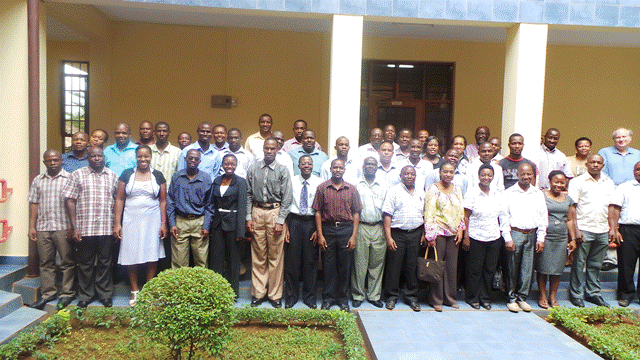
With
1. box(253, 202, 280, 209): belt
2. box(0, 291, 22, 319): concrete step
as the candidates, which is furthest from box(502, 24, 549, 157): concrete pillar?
box(0, 291, 22, 319): concrete step

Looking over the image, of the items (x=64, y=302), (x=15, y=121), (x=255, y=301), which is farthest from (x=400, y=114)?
(x=64, y=302)

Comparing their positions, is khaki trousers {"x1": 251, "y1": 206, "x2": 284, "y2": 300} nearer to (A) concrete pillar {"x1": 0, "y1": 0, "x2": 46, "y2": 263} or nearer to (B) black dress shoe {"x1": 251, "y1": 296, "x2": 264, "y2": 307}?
(B) black dress shoe {"x1": 251, "y1": 296, "x2": 264, "y2": 307}

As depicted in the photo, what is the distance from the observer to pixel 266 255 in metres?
5.60

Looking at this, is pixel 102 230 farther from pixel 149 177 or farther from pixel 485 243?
pixel 485 243

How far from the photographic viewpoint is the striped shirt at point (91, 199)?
5.19 metres

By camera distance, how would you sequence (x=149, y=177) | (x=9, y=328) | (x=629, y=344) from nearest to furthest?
(x=9, y=328), (x=629, y=344), (x=149, y=177)

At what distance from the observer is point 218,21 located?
8.34 meters

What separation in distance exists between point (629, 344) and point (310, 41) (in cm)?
711

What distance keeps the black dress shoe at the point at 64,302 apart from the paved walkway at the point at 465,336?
330 centimetres

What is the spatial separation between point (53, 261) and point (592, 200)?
648 cm

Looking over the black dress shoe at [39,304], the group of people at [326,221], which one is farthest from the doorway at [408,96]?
the black dress shoe at [39,304]

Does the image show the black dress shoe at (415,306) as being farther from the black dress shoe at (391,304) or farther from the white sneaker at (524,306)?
the white sneaker at (524,306)

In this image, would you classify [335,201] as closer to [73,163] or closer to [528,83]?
[73,163]

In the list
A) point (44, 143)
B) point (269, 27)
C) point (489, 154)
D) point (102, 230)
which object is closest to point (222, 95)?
point (269, 27)
